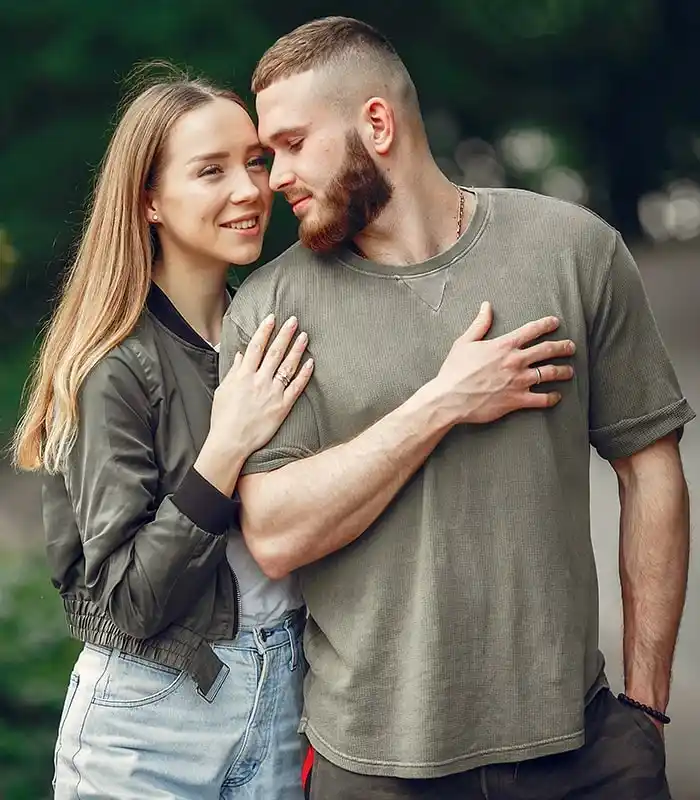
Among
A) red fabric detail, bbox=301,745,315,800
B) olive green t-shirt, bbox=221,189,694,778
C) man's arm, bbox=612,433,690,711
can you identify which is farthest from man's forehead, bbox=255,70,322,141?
red fabric detail, bbox=301,745,315,800

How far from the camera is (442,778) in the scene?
2.06 metres

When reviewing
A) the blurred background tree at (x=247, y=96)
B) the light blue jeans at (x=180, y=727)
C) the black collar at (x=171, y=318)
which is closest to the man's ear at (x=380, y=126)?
the black collar at (x=171, y=318)

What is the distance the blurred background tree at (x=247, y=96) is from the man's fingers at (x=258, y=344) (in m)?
2.22

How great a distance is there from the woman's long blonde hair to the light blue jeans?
0.37 metres

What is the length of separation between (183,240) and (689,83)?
5097 mm

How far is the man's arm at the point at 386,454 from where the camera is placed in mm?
2004

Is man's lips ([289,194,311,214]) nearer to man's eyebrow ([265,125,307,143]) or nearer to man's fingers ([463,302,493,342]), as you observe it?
man's eyebrow ([265,125,307,143])

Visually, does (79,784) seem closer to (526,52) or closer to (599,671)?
(599,671)

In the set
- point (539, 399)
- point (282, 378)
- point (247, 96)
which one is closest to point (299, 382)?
point (282, 378)

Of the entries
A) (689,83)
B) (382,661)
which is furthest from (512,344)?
(689,83)

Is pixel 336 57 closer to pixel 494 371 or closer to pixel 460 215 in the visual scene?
pixel 460 215

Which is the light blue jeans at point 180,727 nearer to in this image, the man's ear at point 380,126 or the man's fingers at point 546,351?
the man's fingers at point 546,351

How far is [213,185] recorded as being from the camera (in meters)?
2.24

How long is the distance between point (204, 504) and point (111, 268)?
457 mm
